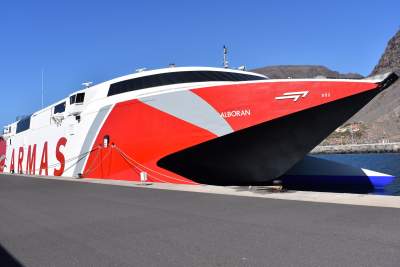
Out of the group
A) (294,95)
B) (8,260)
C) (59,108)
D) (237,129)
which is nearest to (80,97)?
(59,108)

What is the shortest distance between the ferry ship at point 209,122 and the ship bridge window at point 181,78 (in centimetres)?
4

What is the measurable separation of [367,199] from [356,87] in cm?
436

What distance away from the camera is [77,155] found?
21531 millimetres

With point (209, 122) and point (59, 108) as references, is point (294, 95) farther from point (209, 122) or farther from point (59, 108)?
point (59, 108)

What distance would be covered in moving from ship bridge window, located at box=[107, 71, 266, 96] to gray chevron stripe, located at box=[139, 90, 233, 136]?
4.19 ft

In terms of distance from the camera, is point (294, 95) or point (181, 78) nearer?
point (294, 95)

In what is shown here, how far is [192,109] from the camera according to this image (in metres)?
14.5

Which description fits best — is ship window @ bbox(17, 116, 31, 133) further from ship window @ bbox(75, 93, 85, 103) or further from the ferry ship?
the ferry ship

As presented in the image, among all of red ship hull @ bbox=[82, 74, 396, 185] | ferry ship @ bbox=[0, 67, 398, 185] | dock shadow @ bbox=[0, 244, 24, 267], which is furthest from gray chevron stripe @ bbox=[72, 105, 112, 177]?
dock shadow @ bbox=[0, 244, 24, 267]

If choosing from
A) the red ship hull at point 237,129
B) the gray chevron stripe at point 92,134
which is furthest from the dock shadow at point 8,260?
the gray chevron stripe at point 92,134

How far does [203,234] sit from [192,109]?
872 centimetres

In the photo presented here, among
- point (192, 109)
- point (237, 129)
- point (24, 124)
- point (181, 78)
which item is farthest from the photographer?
point (24, 124)

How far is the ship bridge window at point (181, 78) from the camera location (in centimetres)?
1627

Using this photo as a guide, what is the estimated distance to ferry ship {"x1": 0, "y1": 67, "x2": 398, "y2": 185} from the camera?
12.9 metres
